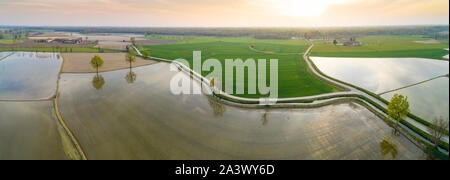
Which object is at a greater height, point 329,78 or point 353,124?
point 329,78

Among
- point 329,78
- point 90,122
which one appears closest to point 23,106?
point 90,122

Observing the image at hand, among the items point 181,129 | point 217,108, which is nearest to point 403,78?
point 217,108

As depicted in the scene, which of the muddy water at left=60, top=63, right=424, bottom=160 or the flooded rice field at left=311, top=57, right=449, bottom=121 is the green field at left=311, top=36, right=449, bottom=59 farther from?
the muddy water at left=60, top=63, right=424, bottom=160

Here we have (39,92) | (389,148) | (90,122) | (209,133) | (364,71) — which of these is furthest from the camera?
(364,71)

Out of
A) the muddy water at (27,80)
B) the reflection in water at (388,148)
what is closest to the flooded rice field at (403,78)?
the reflection in water at (388,148)

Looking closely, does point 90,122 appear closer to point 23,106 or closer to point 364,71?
point 23,106

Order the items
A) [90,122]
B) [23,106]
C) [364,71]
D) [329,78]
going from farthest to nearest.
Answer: [364,71] < [329,78] < [23,106] < [90,122]

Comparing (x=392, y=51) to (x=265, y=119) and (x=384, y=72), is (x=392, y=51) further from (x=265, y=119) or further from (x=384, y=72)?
(x=265, y=119)
